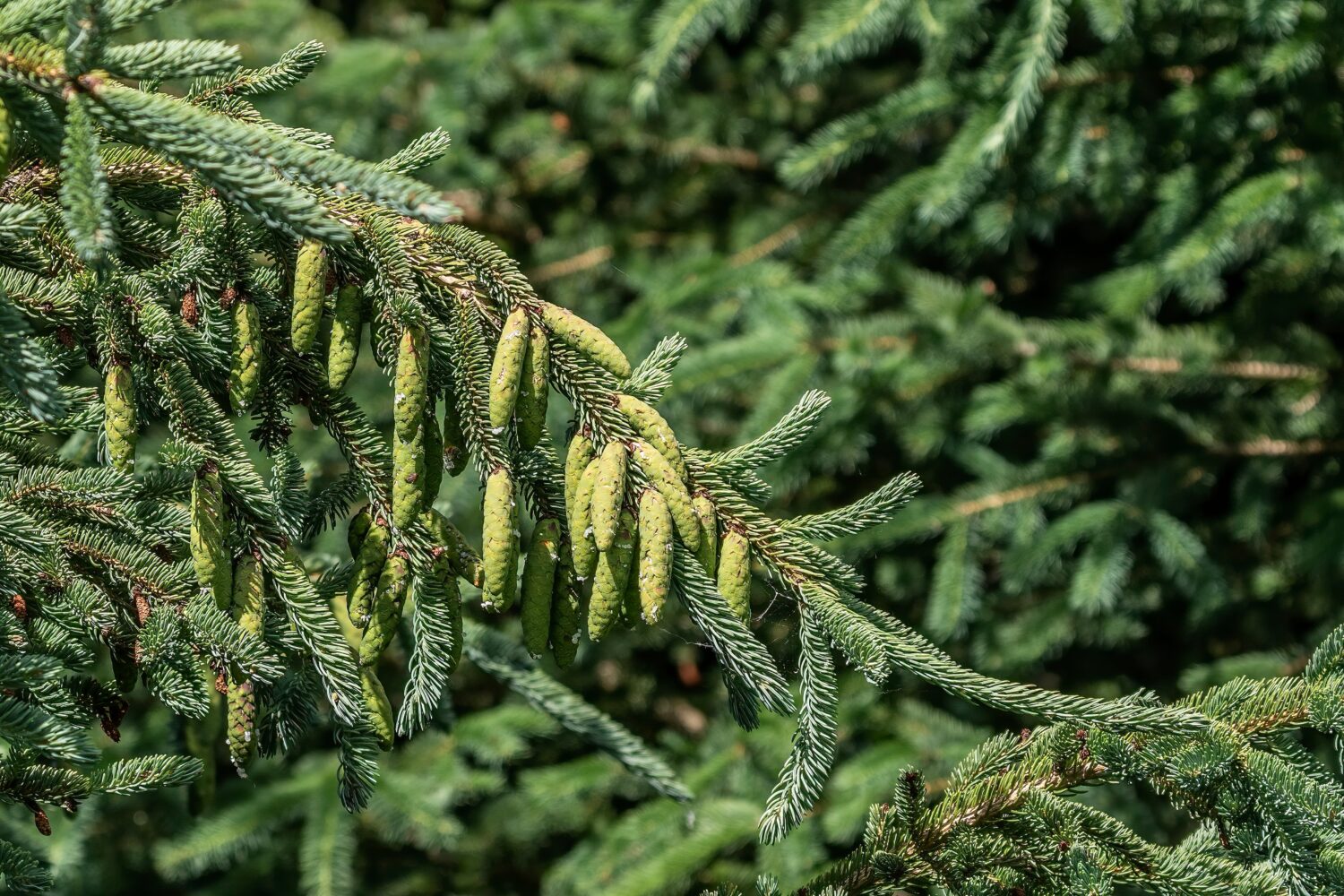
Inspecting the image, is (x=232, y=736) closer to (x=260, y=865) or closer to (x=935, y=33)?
(x=935, y=33)

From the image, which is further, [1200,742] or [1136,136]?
[1136,136]

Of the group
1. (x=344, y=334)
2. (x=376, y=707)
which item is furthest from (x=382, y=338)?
(x=376, y=707)

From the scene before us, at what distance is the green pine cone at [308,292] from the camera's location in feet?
3.16

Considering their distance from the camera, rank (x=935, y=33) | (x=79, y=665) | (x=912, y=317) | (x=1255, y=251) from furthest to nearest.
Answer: (x=912, y=317), (x=1255, y=251), (x=935, y=33), (x=79, y=665)

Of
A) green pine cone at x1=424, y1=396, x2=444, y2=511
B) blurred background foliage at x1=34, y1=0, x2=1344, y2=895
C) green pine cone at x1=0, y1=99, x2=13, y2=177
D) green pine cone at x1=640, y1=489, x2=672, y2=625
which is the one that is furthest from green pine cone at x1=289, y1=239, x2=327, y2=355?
blurred background foliage at x1=34, y1=0, x2=1344, y2=895

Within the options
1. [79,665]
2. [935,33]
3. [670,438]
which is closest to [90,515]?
[79,665]

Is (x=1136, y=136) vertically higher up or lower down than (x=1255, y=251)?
higher up

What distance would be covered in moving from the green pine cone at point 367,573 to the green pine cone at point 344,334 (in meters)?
0.15

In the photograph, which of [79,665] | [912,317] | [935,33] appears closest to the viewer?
[79,665]

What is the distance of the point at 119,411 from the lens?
975 mm

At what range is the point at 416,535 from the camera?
3.42 feet

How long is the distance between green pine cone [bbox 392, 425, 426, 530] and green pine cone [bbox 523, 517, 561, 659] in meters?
0.11

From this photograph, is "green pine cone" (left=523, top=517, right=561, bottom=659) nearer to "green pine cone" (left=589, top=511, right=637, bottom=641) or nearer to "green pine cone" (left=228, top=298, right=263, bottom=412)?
"green pine cone" (left=589, top=511, right=637, bottom=641)

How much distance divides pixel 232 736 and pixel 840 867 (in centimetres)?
61
